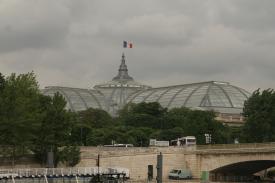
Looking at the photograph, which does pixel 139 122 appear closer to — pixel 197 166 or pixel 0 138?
pixel 197 166

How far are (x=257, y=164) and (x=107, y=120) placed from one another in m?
67.5

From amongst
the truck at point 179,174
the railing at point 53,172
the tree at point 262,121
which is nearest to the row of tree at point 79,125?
the tree at point 262,121

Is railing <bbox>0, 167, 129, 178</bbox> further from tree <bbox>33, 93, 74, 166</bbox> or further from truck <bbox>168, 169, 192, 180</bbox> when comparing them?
truck <bbox>168, 169, 192, 180</bbox>

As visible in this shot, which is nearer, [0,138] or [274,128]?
[0,138]

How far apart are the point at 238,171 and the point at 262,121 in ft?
65.7

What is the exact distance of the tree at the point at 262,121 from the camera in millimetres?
124750

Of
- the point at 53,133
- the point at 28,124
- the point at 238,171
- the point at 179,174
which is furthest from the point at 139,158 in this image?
the point at 238,171

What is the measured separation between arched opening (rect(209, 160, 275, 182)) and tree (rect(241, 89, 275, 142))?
13.8m

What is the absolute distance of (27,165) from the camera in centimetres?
8662

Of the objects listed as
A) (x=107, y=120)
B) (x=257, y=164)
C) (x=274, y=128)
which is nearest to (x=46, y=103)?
(x=257, y=164)

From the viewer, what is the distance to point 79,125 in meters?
128

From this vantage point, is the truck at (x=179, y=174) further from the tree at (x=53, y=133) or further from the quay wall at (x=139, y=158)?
the tree at (x=53, y=133)

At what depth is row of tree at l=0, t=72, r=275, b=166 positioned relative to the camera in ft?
287

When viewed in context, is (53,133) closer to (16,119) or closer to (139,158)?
(16,119)
